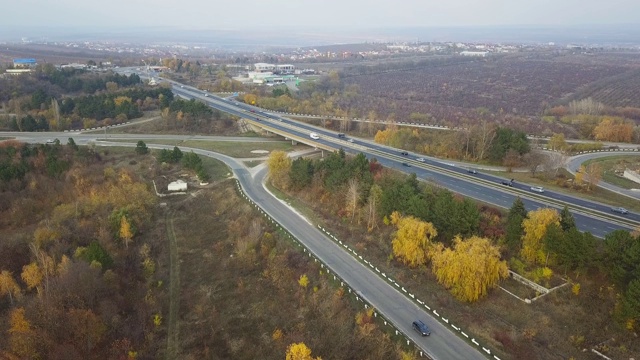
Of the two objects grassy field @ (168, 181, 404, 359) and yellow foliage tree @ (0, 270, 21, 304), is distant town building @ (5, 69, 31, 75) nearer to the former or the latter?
grassy field @ (168, 181, 404, 359)

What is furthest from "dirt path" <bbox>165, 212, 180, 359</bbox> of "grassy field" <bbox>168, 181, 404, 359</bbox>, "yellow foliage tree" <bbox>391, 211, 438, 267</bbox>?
"yellow foliage tree" <bbox>391, 211, 438, 267</bbox>

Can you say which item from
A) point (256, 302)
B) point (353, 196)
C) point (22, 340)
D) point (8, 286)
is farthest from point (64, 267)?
point (353, 196)

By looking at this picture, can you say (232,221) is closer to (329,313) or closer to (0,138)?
(329,313)

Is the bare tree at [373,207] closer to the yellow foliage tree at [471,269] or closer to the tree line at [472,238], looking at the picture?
the tree line at [472,238]

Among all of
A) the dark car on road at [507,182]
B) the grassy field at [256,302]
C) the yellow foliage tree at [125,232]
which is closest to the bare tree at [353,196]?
the grassy field at [256,302]

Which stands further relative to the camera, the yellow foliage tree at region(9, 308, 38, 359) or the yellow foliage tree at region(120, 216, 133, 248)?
the yellow foliage tree at region(120, 216, 133, 248)

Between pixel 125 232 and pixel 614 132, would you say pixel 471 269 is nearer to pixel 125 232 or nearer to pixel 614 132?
pixel 125 232

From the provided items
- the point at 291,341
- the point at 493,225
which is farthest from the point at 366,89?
the point at 291,341
